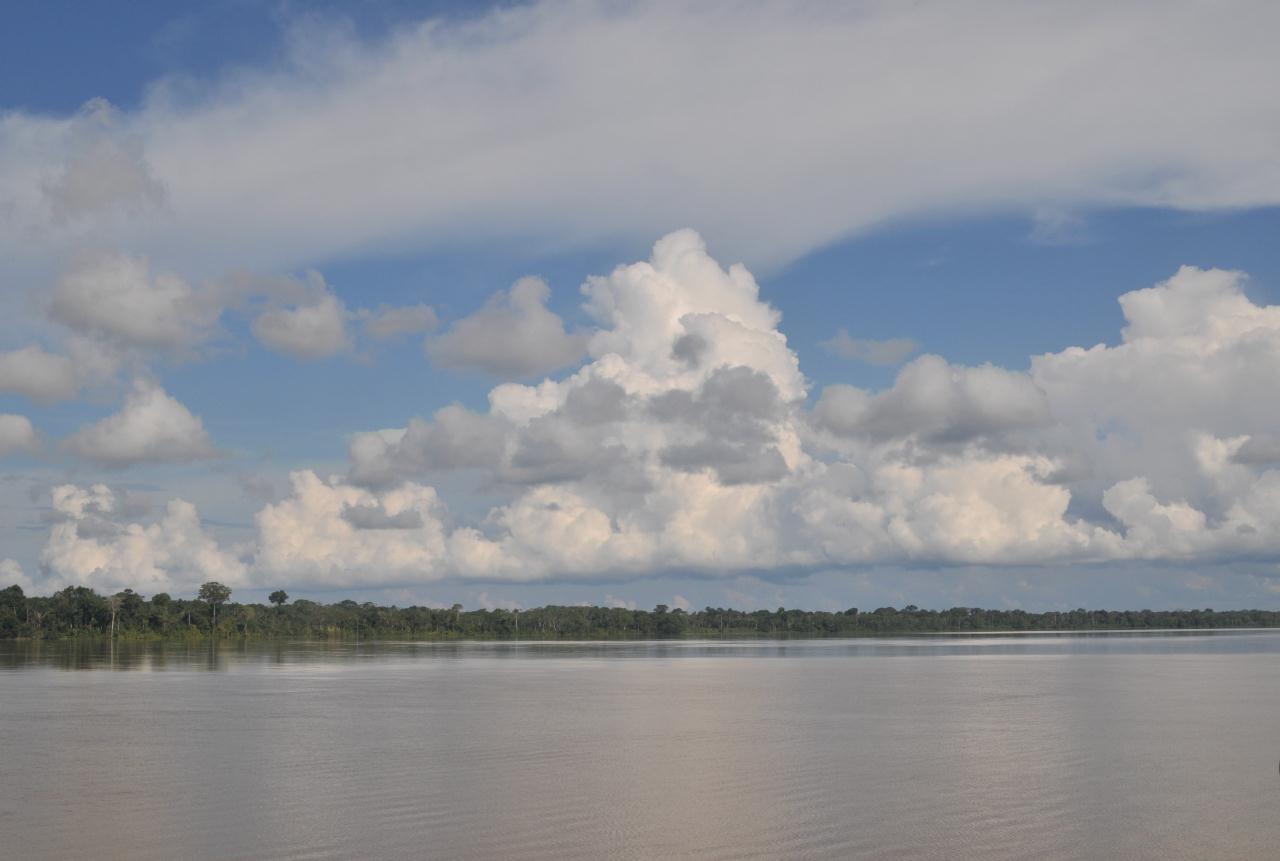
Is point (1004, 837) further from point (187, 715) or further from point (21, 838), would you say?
point (187, 715)

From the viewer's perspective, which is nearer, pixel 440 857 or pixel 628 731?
pixel 440 857

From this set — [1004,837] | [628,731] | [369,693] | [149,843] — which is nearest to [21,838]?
[149,843]

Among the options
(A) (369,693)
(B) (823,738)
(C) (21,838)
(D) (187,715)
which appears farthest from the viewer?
(A) (369,693)

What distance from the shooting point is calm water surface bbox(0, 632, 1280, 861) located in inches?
924

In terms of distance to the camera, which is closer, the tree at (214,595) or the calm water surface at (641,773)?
the calm water surface at (641,773)

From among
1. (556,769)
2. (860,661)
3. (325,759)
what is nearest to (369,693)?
(325,759)

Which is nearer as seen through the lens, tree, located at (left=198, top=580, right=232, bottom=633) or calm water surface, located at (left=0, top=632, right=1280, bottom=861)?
calm water surface, located at (left=0, top=632, right=1280, bottom=861)

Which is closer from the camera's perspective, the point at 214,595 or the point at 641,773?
the point at 641,773

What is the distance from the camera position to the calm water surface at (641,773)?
23.5m

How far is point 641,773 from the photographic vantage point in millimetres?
32219

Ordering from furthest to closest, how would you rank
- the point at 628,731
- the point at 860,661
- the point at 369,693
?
the point at 860,661
the point at 369,693
the point at 628,731

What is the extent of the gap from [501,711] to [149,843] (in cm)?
2838

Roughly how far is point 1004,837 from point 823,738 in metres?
16.5

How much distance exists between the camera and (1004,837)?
23828mm
